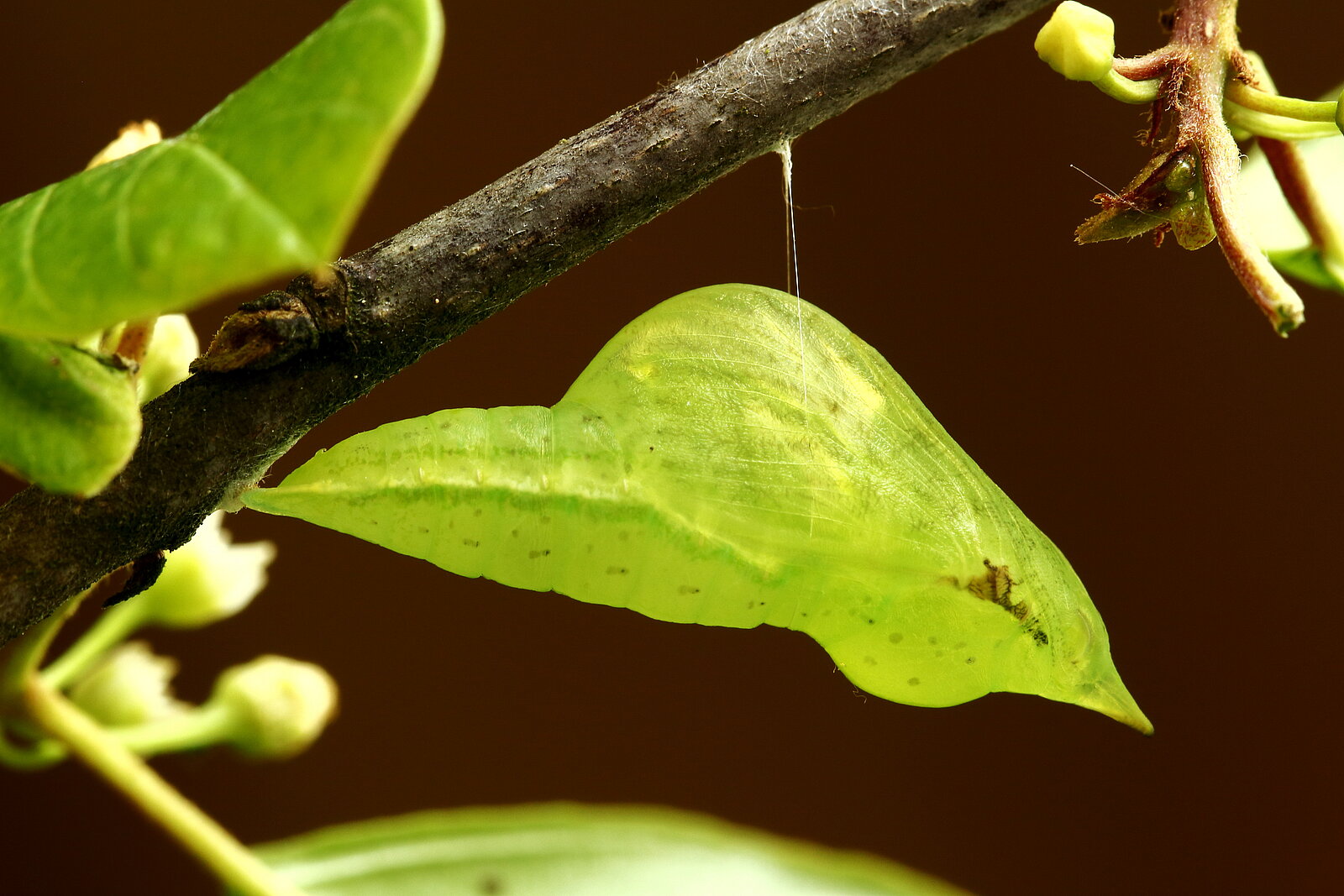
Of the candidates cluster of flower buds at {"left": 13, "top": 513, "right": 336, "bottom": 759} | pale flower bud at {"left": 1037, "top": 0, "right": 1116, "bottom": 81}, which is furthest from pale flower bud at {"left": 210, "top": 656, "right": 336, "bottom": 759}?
pale flower bud at {"left": 1037, "top": 0, "right": 1116, "bottom": 81}

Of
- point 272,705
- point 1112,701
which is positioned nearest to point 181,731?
point 272,705

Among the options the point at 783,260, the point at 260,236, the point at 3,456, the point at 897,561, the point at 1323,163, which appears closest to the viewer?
the point at 260,236

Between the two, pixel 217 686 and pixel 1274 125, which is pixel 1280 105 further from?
pixel 217 686

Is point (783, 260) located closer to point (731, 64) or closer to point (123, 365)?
point (731, 64)

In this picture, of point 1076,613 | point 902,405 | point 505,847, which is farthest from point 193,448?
point 505,847

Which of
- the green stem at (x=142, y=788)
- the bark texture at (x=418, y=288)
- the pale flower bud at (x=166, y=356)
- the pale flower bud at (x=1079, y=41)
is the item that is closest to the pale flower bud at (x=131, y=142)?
the pale flower bud at (x=166, y=356)

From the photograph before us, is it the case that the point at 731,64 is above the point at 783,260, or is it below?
below

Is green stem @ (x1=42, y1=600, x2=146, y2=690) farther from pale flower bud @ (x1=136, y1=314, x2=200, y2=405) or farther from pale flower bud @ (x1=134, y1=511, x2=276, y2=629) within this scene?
pale flower bud @ (x1=136, y1=314, x2=200, y2=405)
